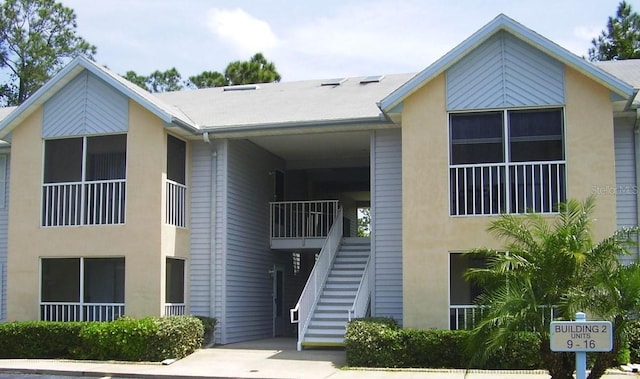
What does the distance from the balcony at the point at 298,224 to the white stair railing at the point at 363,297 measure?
3.61 m

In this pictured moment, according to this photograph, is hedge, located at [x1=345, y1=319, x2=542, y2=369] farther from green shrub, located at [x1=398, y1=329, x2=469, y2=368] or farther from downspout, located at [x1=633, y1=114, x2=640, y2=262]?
downspout, located at [x1=633, y1=114, x2=640, y2=262]

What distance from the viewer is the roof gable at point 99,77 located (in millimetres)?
17453

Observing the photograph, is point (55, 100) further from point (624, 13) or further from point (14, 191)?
point (624, 13)

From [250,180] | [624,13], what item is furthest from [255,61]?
[250,180]

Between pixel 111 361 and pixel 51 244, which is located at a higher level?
pixel 51 244

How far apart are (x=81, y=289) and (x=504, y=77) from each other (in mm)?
10527

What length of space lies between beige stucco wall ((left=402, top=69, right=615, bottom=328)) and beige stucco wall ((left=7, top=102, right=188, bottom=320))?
5.51 metres

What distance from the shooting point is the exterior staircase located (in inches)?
688

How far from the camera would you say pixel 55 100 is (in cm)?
1859

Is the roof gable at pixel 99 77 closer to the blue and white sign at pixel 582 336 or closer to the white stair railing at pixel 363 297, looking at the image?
the white stair railing at pixel 363 297

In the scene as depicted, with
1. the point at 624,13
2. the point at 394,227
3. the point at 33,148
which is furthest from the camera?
the point at 624,13

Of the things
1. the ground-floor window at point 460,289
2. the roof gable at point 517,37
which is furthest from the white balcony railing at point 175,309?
the roof gable at point 517,37

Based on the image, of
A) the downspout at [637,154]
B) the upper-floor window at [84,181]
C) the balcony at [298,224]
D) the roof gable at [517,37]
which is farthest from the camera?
the balcony at [298,224]

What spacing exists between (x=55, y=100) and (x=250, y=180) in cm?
529
